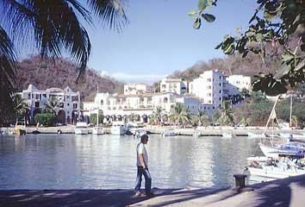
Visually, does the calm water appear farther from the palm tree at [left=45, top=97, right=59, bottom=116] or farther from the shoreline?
the palm tree at [left=45, top=97, right=59, bottom=116]

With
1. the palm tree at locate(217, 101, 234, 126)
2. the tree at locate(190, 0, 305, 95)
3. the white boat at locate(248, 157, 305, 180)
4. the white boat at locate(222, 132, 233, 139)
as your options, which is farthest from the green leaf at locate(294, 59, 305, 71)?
the palm tree at locate(217, 101, 234, 126)

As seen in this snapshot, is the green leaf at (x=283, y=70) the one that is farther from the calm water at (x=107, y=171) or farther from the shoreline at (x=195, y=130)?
the shoreline at (x=195, y=130)

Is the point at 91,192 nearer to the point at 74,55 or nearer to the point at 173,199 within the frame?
the point at 173,199

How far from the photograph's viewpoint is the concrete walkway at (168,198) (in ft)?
29.2

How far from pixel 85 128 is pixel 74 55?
292 ft

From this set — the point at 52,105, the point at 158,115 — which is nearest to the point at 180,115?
the point at 158,115

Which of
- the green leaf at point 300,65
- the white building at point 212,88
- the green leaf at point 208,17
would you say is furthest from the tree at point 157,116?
the green leaf at point 300,65

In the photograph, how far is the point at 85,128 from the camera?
96.2 metres

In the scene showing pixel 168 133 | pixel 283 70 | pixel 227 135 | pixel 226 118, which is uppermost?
pixel 226 118

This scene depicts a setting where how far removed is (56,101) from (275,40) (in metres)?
102

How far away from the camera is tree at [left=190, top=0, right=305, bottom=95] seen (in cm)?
218

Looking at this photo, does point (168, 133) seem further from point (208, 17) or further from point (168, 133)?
point (208, 17)

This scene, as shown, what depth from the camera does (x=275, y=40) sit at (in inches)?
111

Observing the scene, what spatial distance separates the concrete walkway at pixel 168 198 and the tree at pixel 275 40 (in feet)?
20.6
